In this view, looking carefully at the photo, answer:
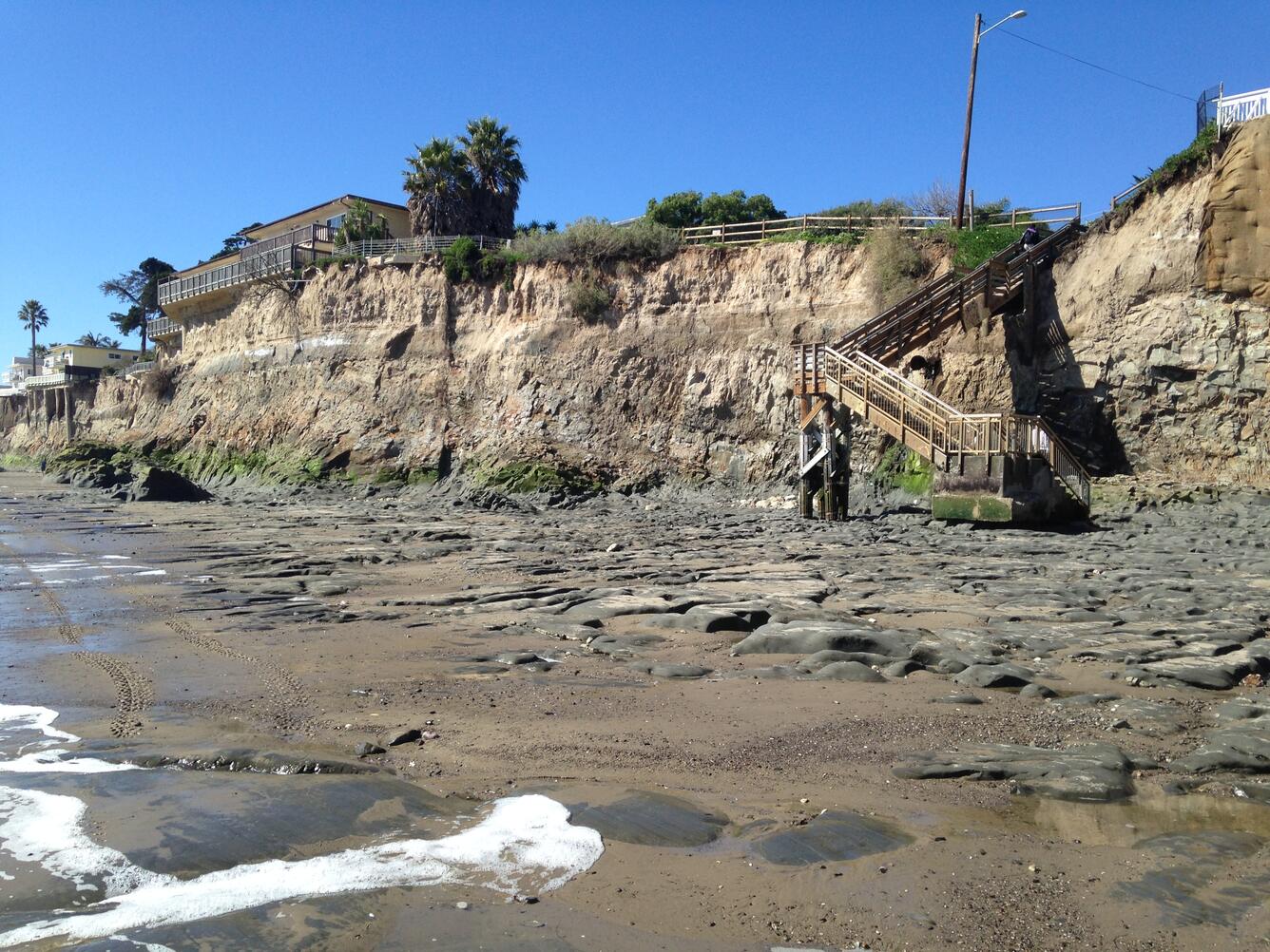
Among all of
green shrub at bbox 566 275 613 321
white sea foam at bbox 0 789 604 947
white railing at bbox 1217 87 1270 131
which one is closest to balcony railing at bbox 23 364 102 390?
green shrub at bbox 566 275 613 321

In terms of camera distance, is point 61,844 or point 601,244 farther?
point 601,244

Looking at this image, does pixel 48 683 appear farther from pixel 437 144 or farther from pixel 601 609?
pixel 437 144

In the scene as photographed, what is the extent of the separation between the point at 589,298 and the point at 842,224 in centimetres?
877

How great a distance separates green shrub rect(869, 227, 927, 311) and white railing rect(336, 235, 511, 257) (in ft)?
48.7

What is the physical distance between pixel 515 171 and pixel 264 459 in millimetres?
15775

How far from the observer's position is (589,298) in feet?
105

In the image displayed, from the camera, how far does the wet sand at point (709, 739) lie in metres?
3.55

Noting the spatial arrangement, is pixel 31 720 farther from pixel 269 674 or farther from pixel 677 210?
pixel 677 210

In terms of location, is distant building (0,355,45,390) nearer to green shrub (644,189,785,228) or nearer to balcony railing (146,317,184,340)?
balcony railing (146,317,184,340)

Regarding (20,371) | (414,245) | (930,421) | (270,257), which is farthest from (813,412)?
(20,371)

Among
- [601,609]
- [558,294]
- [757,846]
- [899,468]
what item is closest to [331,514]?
[558,294]

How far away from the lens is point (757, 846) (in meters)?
4.14

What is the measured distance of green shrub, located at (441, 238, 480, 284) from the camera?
1379 inches

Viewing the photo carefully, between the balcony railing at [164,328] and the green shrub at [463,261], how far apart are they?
22.6 meters
